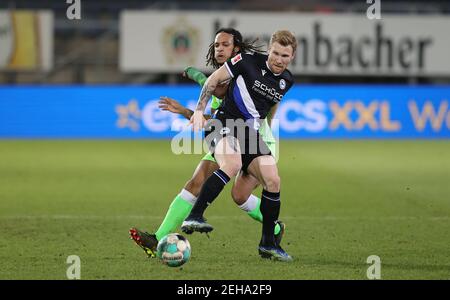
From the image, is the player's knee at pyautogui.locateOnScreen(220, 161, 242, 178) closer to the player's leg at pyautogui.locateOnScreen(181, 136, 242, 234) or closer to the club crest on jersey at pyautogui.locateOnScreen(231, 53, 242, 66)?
the player's leg at pyautogui.locateOnScreen(181, 136, 242, 234)

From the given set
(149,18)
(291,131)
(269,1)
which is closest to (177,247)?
(291,131)

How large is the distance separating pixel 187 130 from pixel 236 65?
1206 centimetres

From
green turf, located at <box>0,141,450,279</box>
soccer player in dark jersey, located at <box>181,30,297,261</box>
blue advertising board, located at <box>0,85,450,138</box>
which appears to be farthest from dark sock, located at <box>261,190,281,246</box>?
blue advertising board, located at <box>0,85,450,138</box>

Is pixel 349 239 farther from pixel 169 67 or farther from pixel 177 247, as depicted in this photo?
pixel 169 67

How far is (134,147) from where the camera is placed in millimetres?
19766

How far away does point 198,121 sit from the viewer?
7.12 metres

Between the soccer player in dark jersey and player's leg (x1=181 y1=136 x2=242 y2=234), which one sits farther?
the soccer player in dark jersey

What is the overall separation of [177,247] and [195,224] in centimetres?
29

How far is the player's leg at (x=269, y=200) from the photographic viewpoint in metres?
7.33

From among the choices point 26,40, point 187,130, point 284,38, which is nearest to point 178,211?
point 284,38

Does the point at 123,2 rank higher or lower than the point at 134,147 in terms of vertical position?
higher

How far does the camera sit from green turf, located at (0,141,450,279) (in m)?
6.95

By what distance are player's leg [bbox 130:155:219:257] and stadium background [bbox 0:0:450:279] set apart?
514 millimetres

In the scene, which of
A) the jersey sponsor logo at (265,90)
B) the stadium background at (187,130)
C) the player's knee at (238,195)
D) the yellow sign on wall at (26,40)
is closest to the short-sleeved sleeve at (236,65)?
the jersey sponsor logo at (265,90)
